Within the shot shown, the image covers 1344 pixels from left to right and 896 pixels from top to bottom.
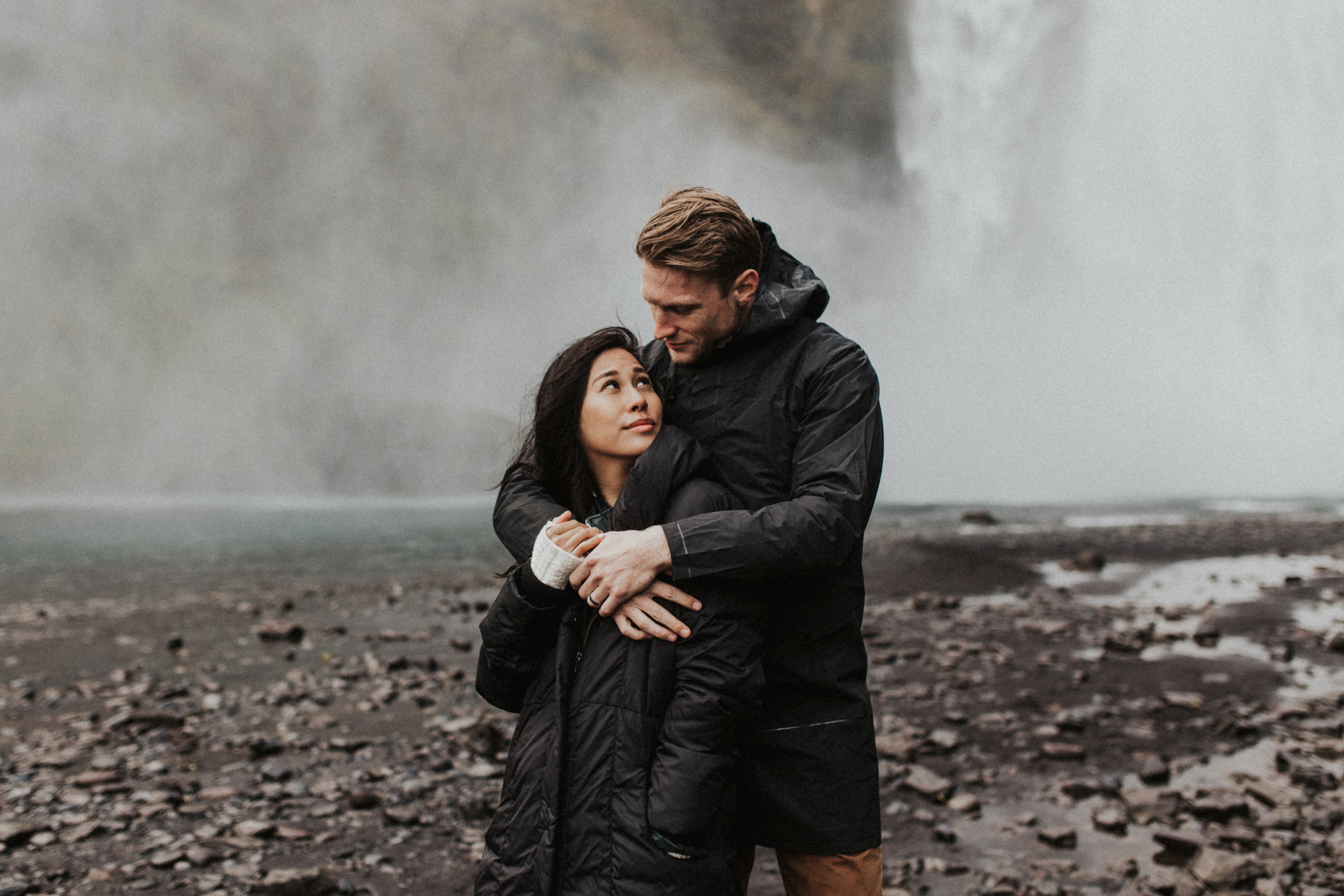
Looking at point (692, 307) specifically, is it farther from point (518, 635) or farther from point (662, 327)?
point (518, 635)

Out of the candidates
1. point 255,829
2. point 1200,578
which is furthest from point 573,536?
point 1200,578

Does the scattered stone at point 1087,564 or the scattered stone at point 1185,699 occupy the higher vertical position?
the scattered stone at point 1087,564

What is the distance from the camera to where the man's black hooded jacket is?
9.96 ft

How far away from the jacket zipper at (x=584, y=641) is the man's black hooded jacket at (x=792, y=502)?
398mm

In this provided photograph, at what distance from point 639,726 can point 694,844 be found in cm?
41

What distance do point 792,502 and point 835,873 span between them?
59.3 inches

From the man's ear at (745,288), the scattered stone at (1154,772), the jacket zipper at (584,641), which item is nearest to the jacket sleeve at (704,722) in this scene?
the jacket zipper at (584,641)

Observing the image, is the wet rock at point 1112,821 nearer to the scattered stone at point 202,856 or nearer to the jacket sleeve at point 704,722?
the jacket sleeve at point 704,722

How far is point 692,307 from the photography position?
313cm

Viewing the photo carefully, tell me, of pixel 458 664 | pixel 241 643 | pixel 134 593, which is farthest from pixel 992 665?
pixel 134 593

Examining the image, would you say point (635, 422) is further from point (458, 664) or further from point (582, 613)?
point (458, 664)

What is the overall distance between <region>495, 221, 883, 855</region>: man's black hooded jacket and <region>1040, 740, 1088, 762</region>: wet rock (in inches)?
231

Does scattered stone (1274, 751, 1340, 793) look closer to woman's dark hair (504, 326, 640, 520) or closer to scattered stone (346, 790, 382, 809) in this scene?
woman's dark hair (504, 326, 640, 520)

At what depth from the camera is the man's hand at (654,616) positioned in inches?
108
